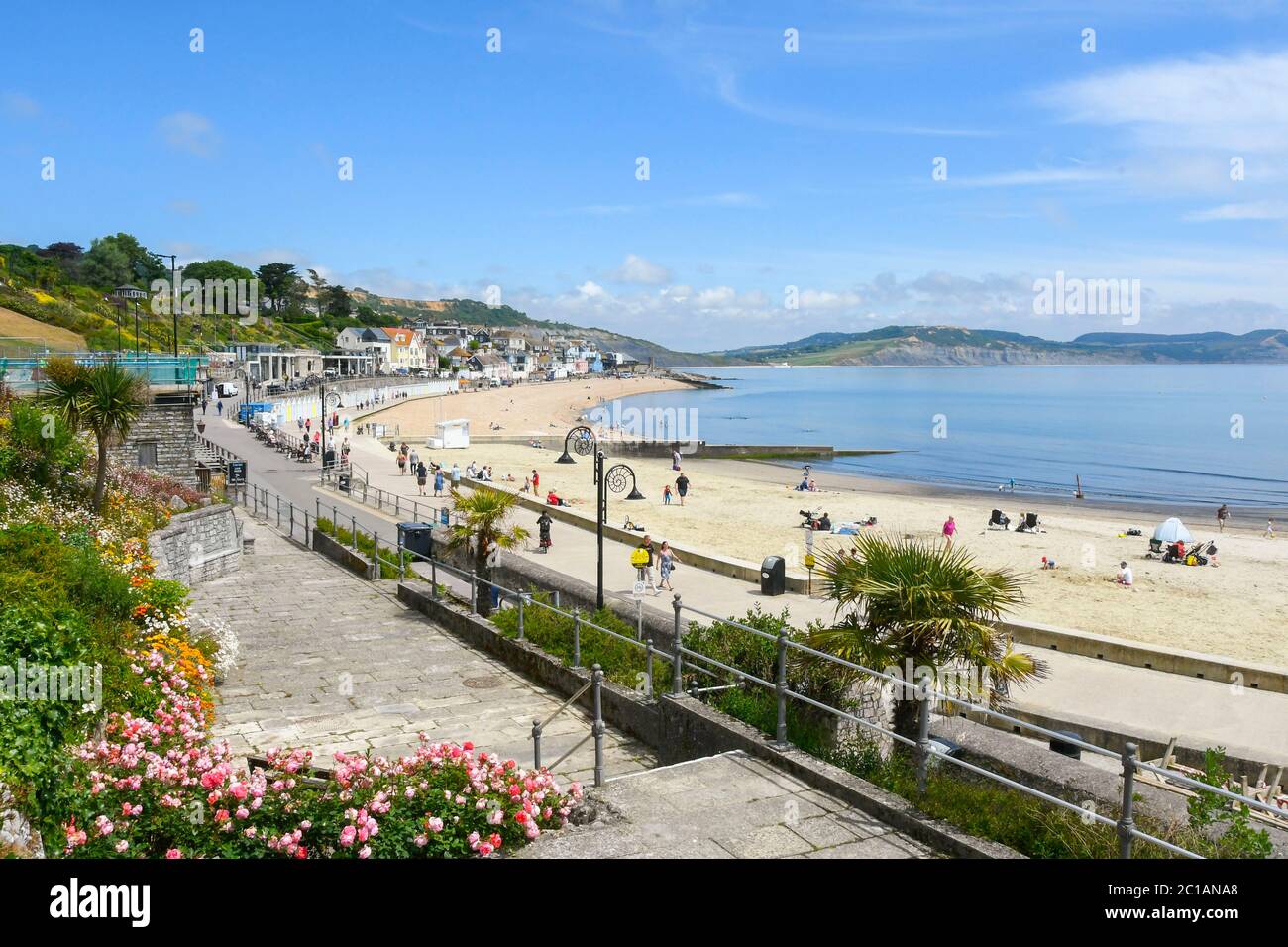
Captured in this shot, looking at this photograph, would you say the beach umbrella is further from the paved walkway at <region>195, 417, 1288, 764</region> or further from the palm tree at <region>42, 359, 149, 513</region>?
the palm tree at <region>42, 359, 149, 513</region>

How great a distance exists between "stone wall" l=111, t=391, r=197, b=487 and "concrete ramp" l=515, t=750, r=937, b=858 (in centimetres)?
2020

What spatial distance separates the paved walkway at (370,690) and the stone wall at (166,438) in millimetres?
8844

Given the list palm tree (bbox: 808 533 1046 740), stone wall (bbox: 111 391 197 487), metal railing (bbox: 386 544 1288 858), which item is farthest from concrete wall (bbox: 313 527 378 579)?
palm tree (bbox: 808 533 1046 740)

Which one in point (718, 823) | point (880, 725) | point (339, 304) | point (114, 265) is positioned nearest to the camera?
point (718, 823)

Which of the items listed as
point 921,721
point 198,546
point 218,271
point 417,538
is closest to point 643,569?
point 417,538

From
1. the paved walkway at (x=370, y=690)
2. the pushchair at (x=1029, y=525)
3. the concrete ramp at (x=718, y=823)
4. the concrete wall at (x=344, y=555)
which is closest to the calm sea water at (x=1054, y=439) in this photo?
the pushchair at (x=1029, y=525)

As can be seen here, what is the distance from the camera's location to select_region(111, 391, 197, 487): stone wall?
2289 centimetres

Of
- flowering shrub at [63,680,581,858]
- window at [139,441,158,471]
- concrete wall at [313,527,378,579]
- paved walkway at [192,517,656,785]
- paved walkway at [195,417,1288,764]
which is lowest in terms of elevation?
paved walkway at [195,417,1288,764]

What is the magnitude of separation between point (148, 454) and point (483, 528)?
12166 millimetres

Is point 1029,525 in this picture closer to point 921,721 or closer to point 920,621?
point 920,621

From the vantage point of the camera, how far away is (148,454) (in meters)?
23.1

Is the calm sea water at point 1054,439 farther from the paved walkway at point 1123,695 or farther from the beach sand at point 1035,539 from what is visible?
the paved walkway at point 1123,695
